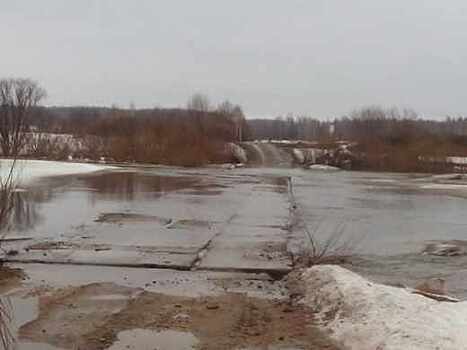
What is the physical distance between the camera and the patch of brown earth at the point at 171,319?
22.8ft

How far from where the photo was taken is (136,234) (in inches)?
623

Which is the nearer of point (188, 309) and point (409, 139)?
point (188, 309)

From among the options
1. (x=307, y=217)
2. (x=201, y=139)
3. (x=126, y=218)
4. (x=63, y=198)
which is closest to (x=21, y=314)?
(x=126, y=218)

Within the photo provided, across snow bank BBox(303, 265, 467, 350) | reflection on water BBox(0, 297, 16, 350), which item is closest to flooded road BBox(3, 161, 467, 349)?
reflection on water BBox(0, 297, 16, 350)

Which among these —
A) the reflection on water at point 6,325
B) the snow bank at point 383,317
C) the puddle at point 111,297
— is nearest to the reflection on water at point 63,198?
the puddle at point 111,297

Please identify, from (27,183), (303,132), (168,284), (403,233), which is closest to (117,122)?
(27,183)

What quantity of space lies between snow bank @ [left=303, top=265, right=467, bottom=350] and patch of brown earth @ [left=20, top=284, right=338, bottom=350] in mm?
287

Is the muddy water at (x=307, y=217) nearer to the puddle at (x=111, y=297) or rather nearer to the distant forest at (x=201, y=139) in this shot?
the puddle at (x=111, y=297)

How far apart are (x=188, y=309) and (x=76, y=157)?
2775 inches

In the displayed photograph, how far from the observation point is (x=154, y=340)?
22.6 feet

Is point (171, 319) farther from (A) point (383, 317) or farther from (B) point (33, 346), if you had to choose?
(A) point (383, 317)

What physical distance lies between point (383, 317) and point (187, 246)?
7538 millimetres

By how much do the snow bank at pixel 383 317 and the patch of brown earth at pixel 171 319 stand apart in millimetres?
287

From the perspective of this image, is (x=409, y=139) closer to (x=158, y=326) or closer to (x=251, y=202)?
(x=251, y=202)
